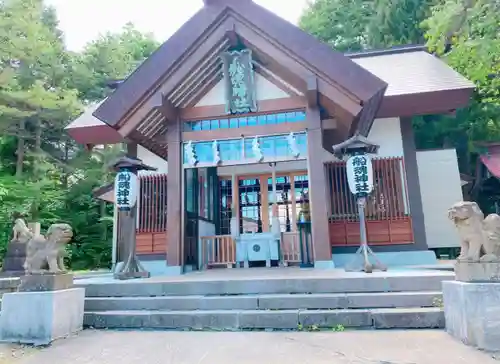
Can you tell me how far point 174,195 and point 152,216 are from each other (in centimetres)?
191

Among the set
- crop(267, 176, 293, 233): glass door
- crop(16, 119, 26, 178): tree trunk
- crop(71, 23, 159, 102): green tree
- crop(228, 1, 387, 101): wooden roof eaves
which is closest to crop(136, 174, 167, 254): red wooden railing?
crop(267, 176, 293, 233): glass door

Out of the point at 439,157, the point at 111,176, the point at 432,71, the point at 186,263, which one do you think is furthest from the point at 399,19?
the point at 111,176

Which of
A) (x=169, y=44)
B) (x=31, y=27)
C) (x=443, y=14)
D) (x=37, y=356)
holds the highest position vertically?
(x=31, y=27)

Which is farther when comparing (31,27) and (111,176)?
(111,176)

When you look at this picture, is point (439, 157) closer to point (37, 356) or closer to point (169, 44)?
point (169, 44)

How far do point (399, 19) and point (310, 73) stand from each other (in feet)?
31.7

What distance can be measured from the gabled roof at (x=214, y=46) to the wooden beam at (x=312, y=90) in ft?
0.29

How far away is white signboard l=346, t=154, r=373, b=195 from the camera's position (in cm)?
565

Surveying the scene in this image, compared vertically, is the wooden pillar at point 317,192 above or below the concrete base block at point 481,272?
above

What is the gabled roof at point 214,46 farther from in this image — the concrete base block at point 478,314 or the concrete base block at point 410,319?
the concrete base block at point 478,314

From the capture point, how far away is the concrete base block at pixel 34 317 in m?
3.59

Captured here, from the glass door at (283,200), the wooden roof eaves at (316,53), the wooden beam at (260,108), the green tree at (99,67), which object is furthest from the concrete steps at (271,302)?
the green tree at (99,67)

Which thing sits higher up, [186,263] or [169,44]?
[169,44]

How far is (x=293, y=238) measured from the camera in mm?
7875
